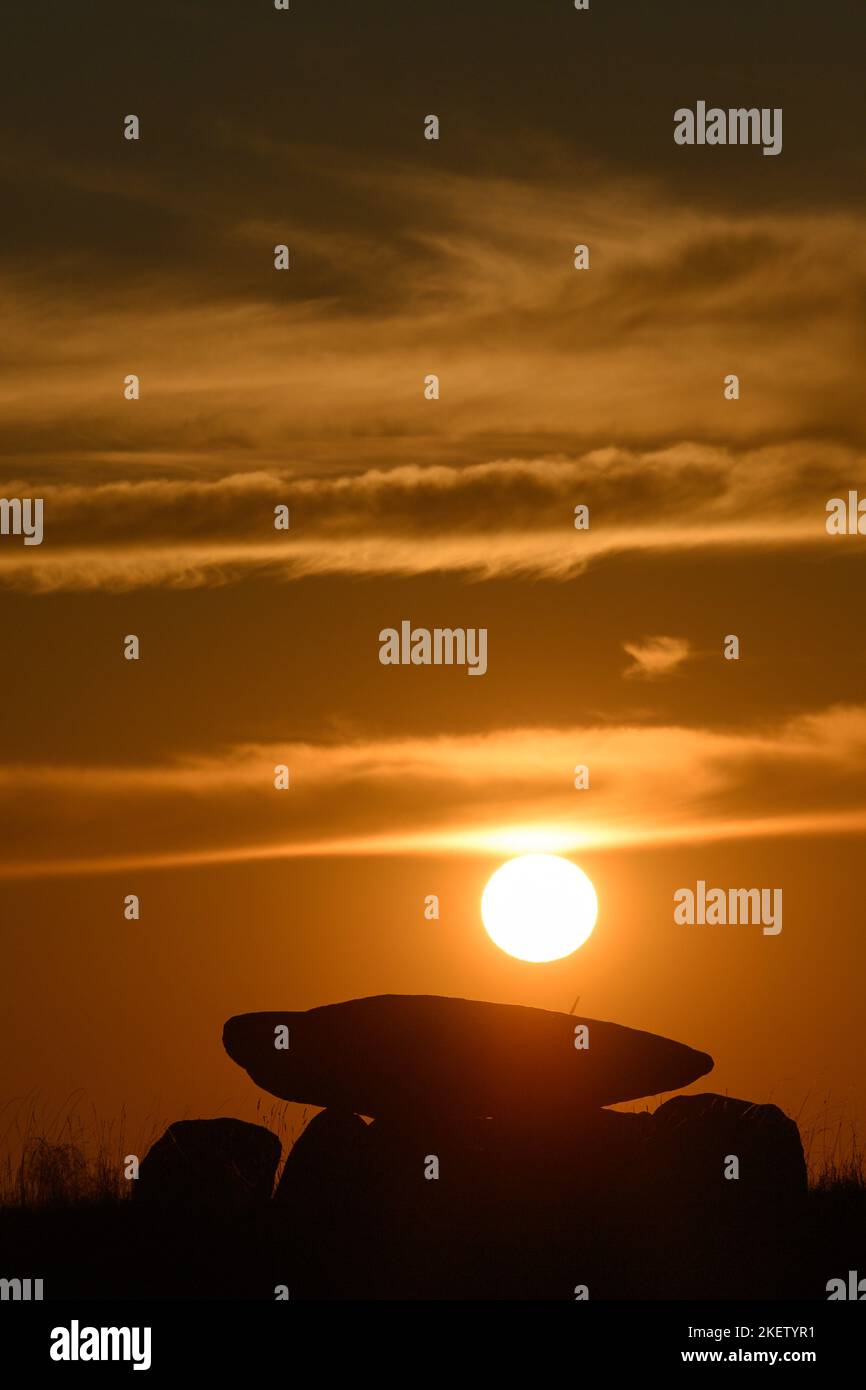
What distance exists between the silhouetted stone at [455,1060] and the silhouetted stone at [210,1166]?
1406 mm

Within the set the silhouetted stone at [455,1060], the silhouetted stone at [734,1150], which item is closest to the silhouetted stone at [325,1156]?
the silhouetted stone at [455,1060]

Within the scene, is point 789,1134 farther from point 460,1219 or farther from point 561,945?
point 561,945

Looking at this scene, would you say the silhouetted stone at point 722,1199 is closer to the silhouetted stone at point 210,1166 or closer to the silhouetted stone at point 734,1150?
the silhouetted stone at point 734,1150

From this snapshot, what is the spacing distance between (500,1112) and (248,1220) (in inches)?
148

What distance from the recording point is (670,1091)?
27234 mm

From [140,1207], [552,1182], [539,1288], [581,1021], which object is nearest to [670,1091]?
[581,1021]

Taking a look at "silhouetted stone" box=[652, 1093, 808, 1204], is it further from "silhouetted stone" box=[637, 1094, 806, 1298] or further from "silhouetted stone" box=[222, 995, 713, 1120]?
"silhouetted stone" box=[222, 995, 713, 1120]

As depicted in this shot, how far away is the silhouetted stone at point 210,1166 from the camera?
24.4 meters

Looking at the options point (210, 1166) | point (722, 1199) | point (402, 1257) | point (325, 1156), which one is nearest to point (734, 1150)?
point (722, 1199)

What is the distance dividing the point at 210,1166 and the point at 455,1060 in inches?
146

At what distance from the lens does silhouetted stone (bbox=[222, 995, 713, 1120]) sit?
86.4 ft

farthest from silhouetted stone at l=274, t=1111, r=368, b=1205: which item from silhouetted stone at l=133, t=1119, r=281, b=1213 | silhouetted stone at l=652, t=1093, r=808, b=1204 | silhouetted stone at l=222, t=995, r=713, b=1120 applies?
silhouetted stone at l=652, t=1093, r=808, b=1204

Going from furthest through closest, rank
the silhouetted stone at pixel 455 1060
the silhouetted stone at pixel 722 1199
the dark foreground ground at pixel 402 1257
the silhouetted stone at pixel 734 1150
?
the silhouetted stone at pixel 455 1060
the silhouetted stone at pixel 734 1150
the silhouetted stone at pixel 722 1199
the dark foreground ground at pixel 402 1257

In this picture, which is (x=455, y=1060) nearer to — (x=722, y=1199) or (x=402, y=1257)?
(x=402, y=1257)
